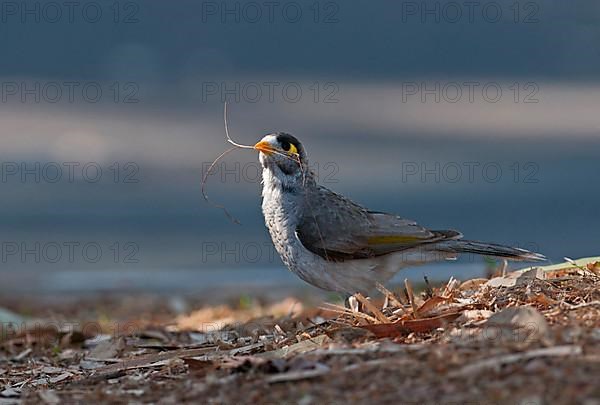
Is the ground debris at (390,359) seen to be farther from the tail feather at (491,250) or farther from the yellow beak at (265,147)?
the yellow beak at (265,147)

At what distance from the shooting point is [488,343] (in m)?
4.45

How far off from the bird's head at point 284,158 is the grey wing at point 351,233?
175 millimetres

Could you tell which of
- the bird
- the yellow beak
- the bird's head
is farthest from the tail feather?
the yellow beak

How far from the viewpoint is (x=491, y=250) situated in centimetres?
729

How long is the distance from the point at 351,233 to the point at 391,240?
0.26 meters

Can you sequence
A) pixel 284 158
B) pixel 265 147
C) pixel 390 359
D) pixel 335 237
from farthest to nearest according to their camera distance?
pixel 284 158, pixel 265 147, pixel 335 237, pixel 390 359

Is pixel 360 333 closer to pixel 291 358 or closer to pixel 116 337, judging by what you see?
pixel 291 358

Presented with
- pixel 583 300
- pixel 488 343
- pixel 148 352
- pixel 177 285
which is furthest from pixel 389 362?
pixel 177 285

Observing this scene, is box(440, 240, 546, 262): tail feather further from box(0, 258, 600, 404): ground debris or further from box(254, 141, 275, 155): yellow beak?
box(254, 141, 275, 155): yellow beak

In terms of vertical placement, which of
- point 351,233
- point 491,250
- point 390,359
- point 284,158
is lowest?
point 390,359

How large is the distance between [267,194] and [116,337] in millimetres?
1447

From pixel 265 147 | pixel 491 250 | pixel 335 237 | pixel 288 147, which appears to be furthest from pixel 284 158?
pixel 491 250

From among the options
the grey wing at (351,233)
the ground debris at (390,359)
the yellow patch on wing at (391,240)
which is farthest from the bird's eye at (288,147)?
the ground debris at (390,359)

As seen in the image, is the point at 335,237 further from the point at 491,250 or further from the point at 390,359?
the point at 390,359
